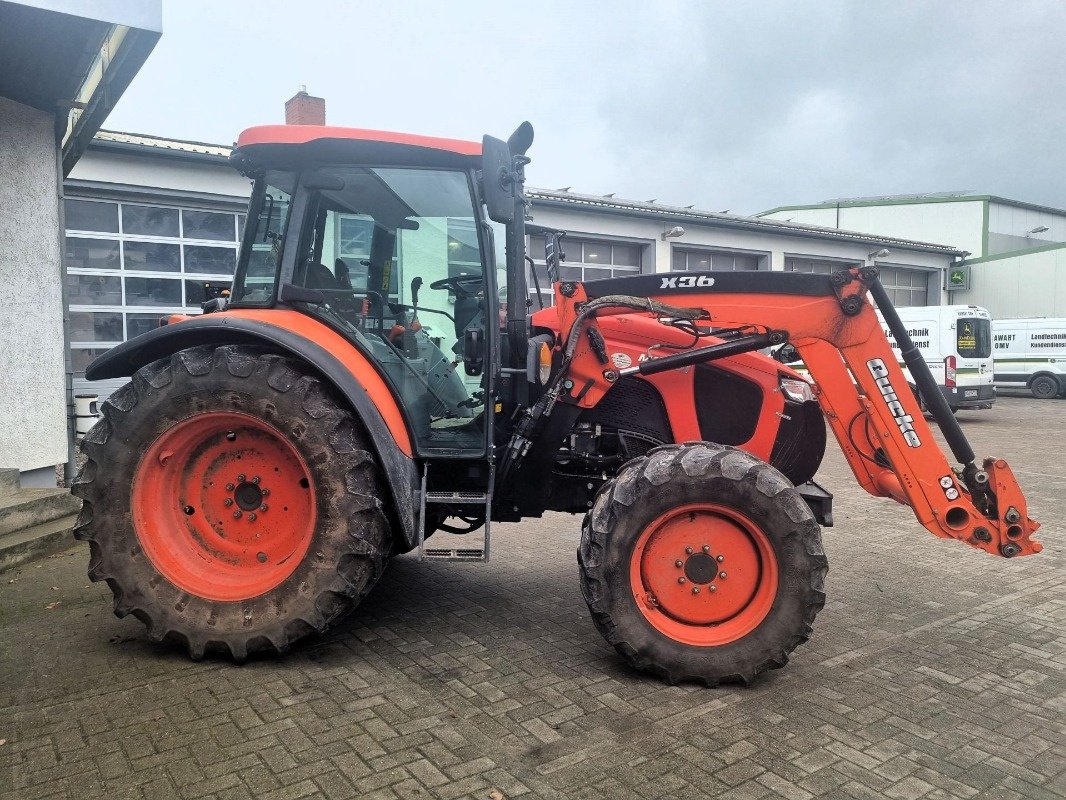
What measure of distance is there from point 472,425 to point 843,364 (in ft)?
6.44

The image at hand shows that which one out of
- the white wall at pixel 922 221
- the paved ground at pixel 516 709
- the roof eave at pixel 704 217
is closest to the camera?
the paved ground at pixel 516 709

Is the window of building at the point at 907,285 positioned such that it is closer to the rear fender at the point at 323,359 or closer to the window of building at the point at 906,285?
the window of building at the point at 906,285

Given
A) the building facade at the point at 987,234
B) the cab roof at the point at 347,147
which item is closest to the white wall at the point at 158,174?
the cab roof at the point at 347,147

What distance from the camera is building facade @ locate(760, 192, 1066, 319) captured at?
28.9m

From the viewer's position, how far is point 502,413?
4.42 m

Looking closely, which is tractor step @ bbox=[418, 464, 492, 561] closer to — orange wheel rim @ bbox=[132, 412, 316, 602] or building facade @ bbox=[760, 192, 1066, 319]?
orange wheel rim @ bbox=[132, 412, 316, 602]

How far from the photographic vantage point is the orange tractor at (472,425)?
3.78 m

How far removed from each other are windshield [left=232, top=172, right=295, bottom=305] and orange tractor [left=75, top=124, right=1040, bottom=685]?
0.05 feet

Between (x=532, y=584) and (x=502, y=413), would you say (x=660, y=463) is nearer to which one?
(x=502, y=413)

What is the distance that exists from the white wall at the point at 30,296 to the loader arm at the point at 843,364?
525 cm

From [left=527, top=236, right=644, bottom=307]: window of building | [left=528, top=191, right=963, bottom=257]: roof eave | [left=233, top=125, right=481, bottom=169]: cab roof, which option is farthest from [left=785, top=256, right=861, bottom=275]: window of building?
[left=233, top=125, right=481, bottom=169]: cab roof

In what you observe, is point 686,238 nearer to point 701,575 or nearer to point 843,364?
point 843,364

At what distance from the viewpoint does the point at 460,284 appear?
432 centimetres

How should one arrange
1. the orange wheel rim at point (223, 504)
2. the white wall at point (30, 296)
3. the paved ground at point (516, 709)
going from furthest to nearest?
the white wall at point (30, 296) < the orange wheel rim at point (223, 504) < the paved ground at point (516, 709)
